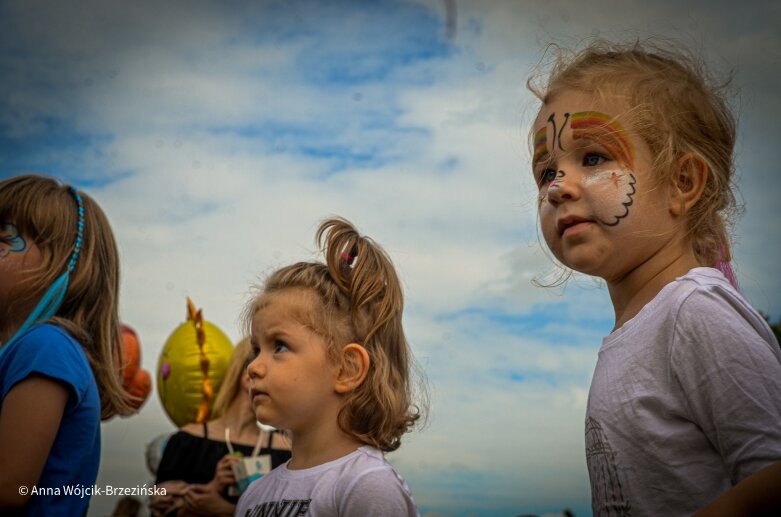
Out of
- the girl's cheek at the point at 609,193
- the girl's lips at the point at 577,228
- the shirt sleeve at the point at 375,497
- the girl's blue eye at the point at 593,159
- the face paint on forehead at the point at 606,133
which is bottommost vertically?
the shirt sleeve at the point at 375,497

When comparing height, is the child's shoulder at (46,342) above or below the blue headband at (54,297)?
below

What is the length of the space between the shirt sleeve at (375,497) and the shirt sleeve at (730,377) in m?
0.87

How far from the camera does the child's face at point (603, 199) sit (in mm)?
1831

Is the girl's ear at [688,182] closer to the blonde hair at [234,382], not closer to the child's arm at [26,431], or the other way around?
the child's arm at [26,431]

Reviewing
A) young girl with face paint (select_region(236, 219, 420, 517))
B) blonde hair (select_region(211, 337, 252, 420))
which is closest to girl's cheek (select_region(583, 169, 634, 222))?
young girl with face paint (select_region(236, 219, 420, 517))

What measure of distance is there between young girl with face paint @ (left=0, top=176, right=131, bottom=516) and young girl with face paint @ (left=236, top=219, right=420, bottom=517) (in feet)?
2.03

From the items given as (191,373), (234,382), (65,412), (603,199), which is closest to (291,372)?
(65,412)

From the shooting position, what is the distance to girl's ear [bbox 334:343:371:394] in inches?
91.9

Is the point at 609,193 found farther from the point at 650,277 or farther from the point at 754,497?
the point at 754,497

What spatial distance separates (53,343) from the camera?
2521 millimetres

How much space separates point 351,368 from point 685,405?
42.3 inches

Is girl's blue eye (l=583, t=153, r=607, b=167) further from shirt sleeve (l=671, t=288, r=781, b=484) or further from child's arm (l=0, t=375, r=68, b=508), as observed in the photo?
child's arm (l=0, t=375, r=68, b=508)

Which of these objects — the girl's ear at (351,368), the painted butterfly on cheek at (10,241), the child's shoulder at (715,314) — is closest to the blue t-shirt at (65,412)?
the painted butterfly on cheek at (10,241)

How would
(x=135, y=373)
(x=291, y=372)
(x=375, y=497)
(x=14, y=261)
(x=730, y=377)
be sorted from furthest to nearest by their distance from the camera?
(x=135, y=373)
(x=14, y=261)
(x=291, y=372)
(x=375, y=497)
(x=730, y=377)
